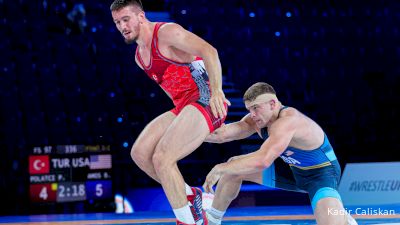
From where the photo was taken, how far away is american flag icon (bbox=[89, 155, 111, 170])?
271 inches

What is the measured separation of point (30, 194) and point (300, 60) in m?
4.69

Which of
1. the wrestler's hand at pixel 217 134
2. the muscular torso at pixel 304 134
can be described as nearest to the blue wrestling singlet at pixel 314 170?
the muscular torso at pixel 304 134

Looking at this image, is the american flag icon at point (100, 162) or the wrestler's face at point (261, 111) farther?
the american flag icon at point (100, 162)

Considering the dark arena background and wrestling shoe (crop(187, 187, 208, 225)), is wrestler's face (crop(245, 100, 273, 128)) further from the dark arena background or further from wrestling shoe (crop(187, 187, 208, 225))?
the dark arena background

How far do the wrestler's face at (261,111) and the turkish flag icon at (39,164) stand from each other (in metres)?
3.79

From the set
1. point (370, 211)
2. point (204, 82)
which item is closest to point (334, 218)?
point (204, 82)

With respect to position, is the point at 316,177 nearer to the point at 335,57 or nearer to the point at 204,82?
the point at 204,82

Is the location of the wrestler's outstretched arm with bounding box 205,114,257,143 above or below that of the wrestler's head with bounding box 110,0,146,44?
below

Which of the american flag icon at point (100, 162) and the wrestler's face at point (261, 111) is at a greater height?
the wrestler's face at point (261, 111)

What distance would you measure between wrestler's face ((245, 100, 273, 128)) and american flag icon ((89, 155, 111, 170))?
3645 millimetres

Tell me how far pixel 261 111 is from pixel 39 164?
12.8ft

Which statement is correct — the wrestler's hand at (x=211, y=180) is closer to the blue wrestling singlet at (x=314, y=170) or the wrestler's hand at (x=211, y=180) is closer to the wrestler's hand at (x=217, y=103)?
the wrestler's hand at (x=217, y=103)
